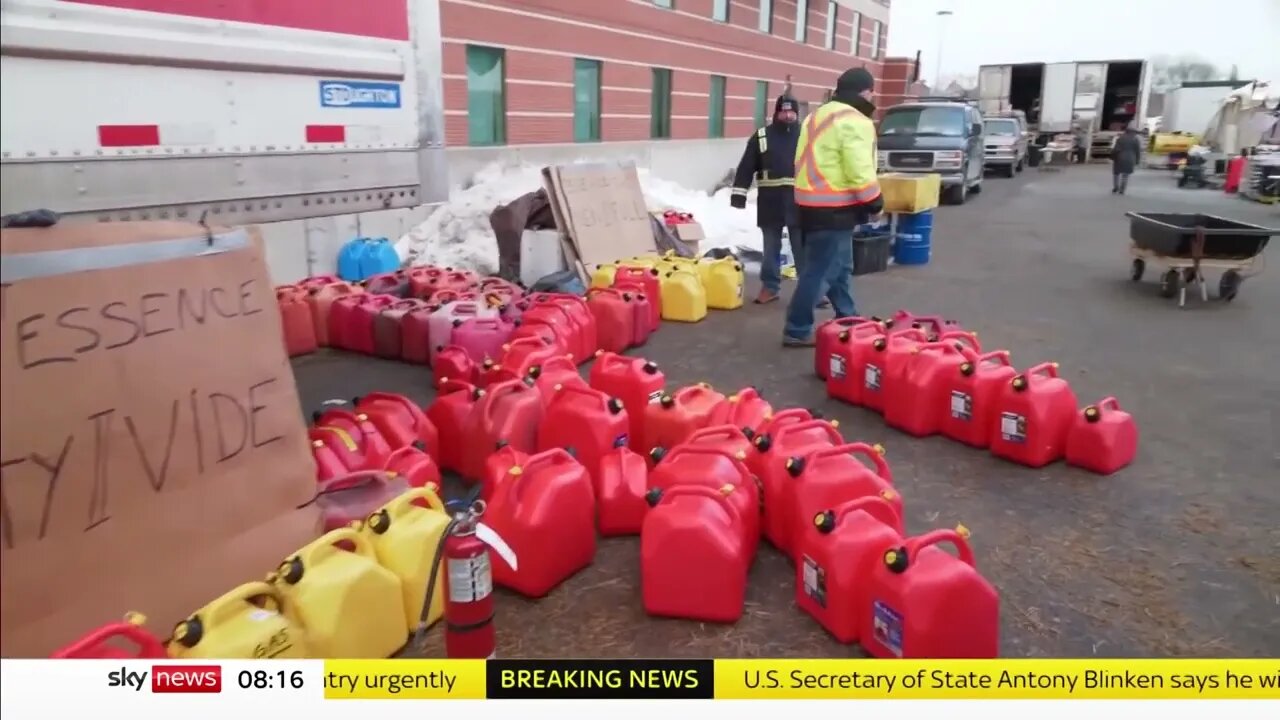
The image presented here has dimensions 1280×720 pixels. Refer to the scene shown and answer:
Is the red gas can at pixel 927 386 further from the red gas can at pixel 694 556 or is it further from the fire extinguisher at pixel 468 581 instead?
the fire extinguisher at pixel 468 581

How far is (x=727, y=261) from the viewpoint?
8.66 m

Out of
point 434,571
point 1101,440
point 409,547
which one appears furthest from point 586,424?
point 1101,440

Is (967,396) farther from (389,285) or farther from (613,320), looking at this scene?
(389,285)

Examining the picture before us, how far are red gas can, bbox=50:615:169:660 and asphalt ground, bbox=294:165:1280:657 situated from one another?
0.99 metres

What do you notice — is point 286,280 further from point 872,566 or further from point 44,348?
point 872,566

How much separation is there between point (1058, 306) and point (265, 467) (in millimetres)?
7997

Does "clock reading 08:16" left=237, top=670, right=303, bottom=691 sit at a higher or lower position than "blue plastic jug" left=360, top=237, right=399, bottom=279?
lower

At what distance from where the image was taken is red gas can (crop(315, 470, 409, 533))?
10.8 feet

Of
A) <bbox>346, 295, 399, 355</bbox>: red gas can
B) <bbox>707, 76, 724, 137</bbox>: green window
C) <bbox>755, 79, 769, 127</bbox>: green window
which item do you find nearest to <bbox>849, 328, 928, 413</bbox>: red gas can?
<bbox>346, 295, 399, 355</bbox>: red gas can

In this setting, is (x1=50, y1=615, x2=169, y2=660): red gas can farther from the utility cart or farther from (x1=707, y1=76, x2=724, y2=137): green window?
(x1=707, y1=76, x2=724, y2=137): green window

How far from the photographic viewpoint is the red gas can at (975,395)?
15.8 ft

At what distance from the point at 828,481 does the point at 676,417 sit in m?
1.07

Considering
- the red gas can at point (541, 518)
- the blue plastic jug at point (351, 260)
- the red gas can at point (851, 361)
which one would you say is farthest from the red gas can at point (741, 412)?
the blue plastic jug at point (351, 260)

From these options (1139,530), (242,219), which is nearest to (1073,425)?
(1139,530)
